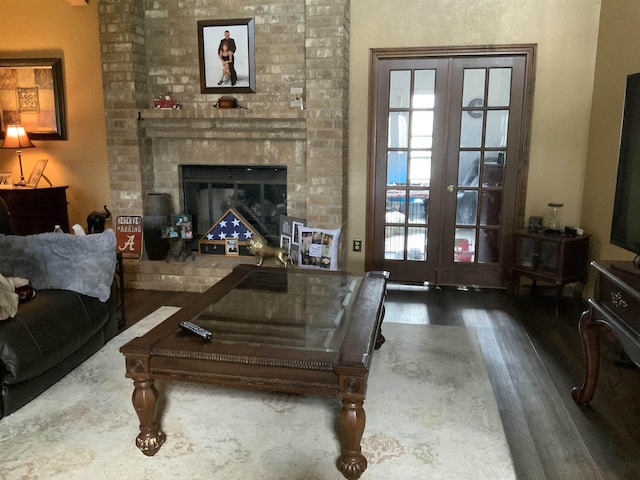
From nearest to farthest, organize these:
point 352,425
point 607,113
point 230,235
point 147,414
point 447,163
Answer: point 352,425 < point 147,414 < point 607,113 < point 447,163 < point 230,235

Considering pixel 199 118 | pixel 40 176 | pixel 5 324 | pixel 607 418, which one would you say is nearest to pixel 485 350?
pixel 607 418

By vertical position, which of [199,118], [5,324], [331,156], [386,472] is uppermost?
[199,118]

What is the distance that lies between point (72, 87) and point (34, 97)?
0.39 meters

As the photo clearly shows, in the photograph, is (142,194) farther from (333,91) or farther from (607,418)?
(607,418)

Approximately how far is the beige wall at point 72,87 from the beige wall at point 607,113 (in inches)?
167

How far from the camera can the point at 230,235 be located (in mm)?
4707

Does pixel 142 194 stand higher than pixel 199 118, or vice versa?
pixel 199 118

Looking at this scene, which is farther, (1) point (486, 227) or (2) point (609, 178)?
(1) point (486, 227)

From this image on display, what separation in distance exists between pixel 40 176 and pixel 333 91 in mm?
2849

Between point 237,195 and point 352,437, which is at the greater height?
point 237,195

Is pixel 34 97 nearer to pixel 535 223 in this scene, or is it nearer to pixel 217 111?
pixel 217 111

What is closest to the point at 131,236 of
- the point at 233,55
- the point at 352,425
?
the point at 233,55

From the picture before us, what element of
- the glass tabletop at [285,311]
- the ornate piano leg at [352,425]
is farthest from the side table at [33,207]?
the ornate piano leg at [352,425]

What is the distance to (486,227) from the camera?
4484 millimetres
